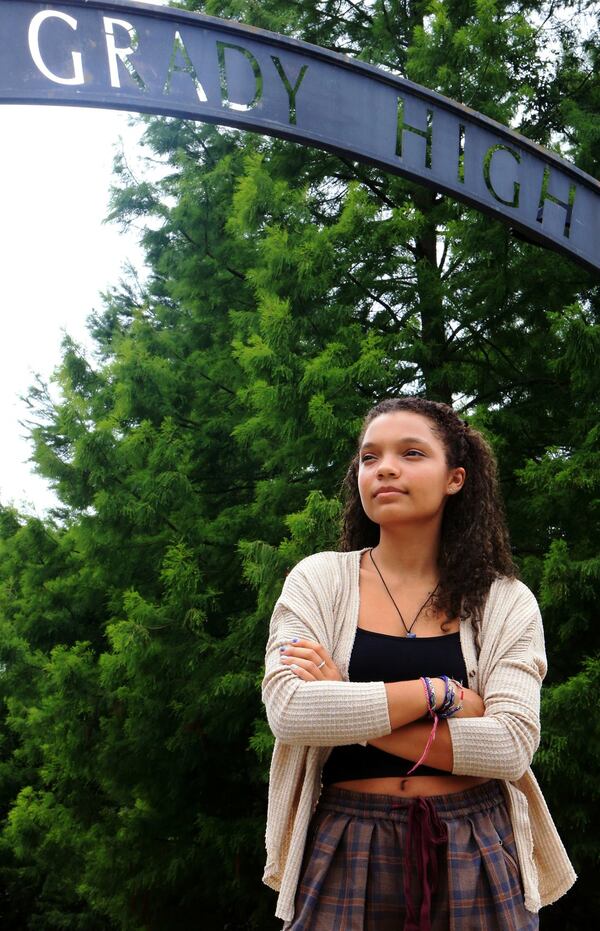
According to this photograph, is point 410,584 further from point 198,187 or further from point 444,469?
point 198,187

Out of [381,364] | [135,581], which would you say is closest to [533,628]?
[381,364]

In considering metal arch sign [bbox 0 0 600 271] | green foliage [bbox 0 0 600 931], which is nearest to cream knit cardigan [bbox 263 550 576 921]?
metal arch sign [bbox 0 0 600 271]

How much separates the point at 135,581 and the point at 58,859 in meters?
2.82

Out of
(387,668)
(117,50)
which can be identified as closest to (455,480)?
(387,668)

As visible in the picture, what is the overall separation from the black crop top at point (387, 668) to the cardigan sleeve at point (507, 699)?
0.06m

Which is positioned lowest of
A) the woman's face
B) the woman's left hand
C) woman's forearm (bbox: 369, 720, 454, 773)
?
woman's forearm (bbox: 369, 720, 454, 773)

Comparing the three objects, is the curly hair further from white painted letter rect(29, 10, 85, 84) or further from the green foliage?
the green foliage

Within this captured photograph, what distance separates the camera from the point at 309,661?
1734mm

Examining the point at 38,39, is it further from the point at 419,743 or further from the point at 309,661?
the point at 419,743

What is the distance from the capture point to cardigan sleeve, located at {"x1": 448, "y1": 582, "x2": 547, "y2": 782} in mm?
1683

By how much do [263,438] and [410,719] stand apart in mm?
4654

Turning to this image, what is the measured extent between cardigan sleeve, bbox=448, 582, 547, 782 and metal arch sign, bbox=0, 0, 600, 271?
67.2 inches

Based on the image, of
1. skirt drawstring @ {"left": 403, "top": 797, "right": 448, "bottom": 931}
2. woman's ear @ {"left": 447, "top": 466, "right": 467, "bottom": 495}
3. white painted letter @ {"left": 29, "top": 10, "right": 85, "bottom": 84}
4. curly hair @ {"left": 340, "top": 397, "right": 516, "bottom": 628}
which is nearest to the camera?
skirt drawstring @ {"left": 403, "top": 797, "right": 448, "bottom": 931}

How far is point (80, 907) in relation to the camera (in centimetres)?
1126
